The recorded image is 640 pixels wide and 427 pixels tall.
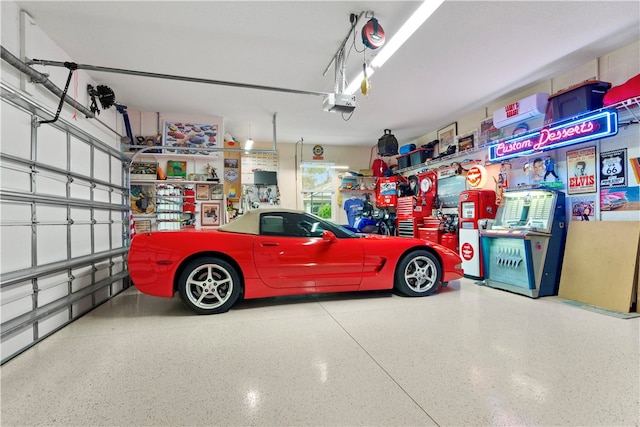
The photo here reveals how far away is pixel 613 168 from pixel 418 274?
2505 millimetres

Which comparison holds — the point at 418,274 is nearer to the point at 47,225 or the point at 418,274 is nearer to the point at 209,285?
the point at 209,285

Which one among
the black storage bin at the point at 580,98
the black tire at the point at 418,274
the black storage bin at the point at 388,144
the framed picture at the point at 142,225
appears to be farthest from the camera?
the black storage bin at the point at 388,144

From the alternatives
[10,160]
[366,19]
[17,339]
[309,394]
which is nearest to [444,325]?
[309,394]

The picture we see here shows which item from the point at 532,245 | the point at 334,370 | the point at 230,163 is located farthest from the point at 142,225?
the point at 532,245

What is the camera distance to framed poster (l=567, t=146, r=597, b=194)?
3475 mm

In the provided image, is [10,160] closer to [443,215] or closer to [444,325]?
[444,325]

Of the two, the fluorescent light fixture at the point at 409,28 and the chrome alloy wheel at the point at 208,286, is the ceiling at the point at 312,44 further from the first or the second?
the chrome alloy wheel at the point at 208,286

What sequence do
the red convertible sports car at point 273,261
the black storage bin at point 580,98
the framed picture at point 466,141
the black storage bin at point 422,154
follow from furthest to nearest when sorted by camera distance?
the black storage bin at point 422,154
the framed picture at point 466,141
the black storage bin at point 580,98
the red convertible sports car at point 273,261

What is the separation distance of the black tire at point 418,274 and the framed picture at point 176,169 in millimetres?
4044

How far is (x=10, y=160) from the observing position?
2.07 m

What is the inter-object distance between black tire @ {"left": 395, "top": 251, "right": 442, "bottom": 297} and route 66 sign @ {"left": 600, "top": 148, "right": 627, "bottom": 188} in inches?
84.0

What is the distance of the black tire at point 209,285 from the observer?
284 centimetres

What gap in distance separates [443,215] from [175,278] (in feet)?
16.2

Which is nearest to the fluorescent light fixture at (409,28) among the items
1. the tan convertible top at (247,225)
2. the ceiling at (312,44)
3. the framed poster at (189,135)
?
the ceiling at (312,44)
